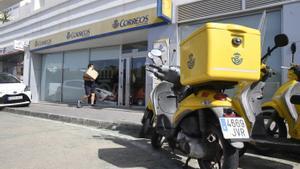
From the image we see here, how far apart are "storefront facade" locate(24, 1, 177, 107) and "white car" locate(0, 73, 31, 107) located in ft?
10.1

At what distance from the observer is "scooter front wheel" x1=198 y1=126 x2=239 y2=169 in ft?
11.9

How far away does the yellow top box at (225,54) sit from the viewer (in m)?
3.73

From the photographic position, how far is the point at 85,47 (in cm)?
1620

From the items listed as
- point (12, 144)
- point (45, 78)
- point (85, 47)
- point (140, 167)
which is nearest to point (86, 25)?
point (85, 47)

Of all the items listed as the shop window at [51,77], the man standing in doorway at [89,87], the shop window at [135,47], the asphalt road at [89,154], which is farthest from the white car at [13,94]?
the asphalt road at [89,154]

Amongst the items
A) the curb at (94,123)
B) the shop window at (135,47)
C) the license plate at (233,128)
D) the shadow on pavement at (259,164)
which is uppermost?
the shop window at (135,47)

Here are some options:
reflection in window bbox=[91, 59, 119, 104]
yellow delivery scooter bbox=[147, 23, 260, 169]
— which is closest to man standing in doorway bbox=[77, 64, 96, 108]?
reflection in window bbox=[91, 59, 119, 104]

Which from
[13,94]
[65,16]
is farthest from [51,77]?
[13,94]

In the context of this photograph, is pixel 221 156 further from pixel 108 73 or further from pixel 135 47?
pixel 108 73

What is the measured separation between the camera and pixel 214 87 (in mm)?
4121

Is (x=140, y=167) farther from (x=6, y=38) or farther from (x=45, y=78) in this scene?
(x=6, y=38)

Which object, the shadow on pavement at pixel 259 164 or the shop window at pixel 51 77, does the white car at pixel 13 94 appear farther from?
the shadow on pavement at pixel 259 164

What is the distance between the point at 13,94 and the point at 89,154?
8.89 m

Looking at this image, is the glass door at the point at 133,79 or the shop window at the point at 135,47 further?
the shop window at the point at 135,47
